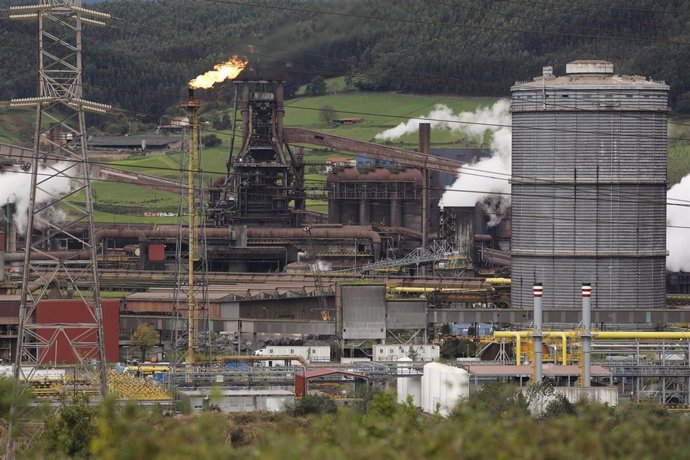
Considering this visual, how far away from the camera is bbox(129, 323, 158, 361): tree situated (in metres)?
55.6

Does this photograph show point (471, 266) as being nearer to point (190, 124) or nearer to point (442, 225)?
point (442, 225)

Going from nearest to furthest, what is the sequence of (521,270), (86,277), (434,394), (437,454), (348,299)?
(437,454)
(434,394)
(348,299)
(521,270)
(86,277)

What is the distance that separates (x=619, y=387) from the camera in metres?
47.9

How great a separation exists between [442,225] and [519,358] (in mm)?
26407

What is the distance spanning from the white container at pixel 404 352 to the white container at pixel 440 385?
27.5ft

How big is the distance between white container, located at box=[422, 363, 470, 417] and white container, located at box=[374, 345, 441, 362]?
27.5ft

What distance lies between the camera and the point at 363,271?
72.6m

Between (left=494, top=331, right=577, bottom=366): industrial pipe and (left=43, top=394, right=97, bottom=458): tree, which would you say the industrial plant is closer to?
(left=494, top=331, right=577, bottom=366): industrial pipe

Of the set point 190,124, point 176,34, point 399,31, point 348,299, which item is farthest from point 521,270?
point 176,34

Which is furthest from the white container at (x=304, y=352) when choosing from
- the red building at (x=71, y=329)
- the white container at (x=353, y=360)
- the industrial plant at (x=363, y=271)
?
the red building at (x=71, y=329)

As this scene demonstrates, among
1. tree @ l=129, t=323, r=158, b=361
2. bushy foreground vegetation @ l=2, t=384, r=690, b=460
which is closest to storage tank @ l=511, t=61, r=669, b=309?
tree @ l=129, t=323, r=158, b=361

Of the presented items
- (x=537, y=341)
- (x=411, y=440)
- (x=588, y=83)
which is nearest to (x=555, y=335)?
(x=537, y=341)

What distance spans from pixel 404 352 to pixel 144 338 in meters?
8.01

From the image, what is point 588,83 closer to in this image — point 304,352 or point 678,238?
point 678,238
